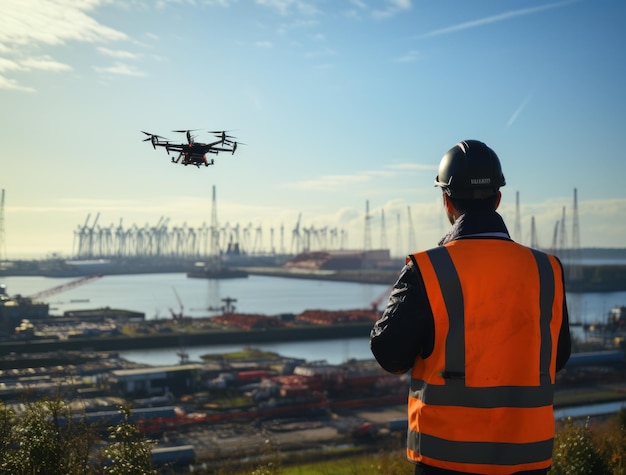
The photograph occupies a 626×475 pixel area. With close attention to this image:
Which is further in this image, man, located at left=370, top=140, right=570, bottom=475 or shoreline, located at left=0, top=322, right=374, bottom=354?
shoreline, located at left=0, top=322, right=374, bottom=354

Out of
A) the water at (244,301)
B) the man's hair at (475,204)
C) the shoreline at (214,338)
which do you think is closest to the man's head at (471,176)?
the man's hair at (475,204)

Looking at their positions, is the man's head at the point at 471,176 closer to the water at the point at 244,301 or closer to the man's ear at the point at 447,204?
the man's ear at the point at 447,204

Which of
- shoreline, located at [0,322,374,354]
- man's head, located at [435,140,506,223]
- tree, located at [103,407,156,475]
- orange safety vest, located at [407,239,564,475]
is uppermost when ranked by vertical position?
man's head, located at [435,140,506,223]

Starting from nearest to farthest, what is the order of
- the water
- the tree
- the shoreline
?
the tree
the shoreline
the water

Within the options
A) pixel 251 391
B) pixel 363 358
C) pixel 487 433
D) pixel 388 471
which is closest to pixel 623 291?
pixel 363 358

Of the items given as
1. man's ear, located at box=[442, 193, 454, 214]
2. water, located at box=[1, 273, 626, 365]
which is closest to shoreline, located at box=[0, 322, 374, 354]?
water, located at box=[1, 273, 626, 365]

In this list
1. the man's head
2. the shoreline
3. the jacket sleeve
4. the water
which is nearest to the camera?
the jacket sleeve

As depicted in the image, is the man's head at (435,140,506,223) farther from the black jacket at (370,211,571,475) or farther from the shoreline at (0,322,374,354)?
the shoreline at (0,322,374,354)

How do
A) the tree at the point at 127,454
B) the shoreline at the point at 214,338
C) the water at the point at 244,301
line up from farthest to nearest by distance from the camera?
1. the water at the point at 244,301
2. the shoreline at the point at 214,338
3. the tree at the point at 127,454

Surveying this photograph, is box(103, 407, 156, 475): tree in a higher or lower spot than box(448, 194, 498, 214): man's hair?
lower
